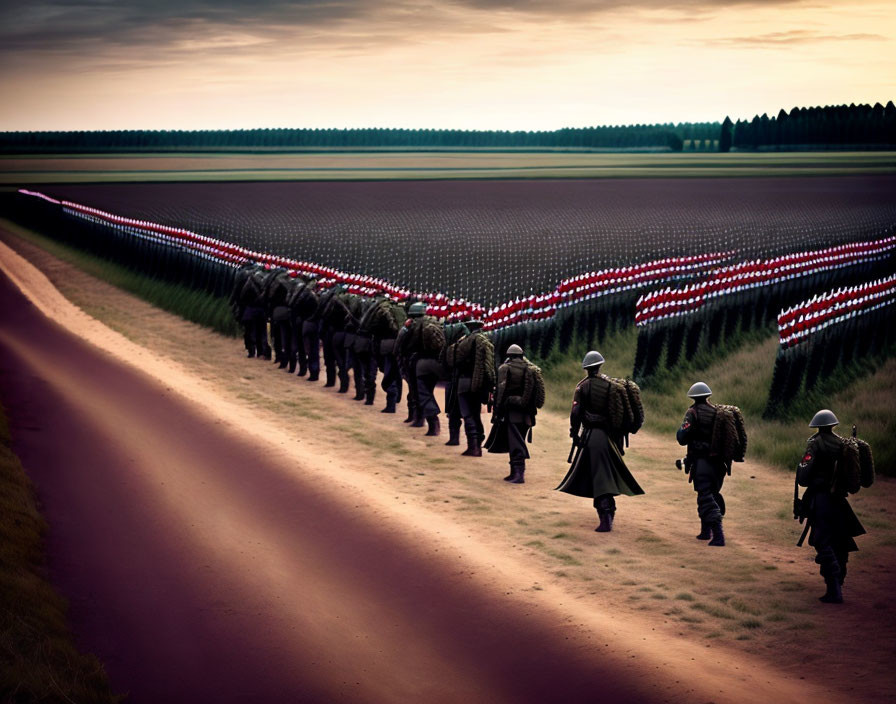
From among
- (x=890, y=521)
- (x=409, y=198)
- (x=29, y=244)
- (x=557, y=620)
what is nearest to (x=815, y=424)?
(x=557, y=620)

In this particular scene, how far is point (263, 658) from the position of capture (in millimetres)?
9383

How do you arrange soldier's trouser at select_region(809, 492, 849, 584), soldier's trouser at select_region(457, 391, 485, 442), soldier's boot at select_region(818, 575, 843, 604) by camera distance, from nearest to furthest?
1. soldier's trouser at select_region(809, 492, 849, 584)
2. soldier's boot at select_region(818, 575, 843, 604)
3. soldier's trouser at select_region(457, 391, 485, 442)

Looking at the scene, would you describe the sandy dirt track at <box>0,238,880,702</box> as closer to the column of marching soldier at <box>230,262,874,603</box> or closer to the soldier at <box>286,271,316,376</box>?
the column of marching soldier at <box>230,262,874,603</box>

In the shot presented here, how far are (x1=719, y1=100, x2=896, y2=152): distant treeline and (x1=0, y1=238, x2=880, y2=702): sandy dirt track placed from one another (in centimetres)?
6423

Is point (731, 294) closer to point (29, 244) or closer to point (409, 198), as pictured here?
point (29, 244)

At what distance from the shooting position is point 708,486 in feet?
39.7

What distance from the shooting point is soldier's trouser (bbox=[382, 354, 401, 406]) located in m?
19.4

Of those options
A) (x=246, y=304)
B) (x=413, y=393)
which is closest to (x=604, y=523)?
(x=413, y=393)

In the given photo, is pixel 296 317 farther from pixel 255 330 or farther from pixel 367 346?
pixel 367 346

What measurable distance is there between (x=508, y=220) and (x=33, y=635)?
56.4m

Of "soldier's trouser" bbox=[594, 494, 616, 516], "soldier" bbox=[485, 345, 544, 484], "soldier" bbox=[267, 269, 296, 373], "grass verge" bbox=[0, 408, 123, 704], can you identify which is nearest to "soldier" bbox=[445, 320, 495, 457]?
"soldier" bbox=[485, 345, 544, 484]

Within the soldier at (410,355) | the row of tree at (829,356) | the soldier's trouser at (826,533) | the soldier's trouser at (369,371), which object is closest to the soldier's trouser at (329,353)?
the soldier's trouser at (369,371)

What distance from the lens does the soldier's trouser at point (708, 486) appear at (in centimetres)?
1205

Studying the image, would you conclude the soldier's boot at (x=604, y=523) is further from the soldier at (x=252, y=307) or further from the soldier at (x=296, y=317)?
the soldier at (x=252, y=307)
